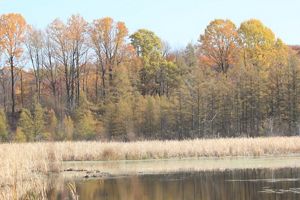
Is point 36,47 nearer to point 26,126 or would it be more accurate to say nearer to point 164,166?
point 26,126

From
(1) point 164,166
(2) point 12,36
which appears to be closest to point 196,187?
(1) point 164,166

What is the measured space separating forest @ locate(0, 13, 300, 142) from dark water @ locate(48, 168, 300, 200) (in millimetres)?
23778

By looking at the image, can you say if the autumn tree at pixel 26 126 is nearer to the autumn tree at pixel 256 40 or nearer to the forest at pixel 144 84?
the forest at pixel 144 84

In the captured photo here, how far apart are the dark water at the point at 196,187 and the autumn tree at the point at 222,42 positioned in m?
39.3

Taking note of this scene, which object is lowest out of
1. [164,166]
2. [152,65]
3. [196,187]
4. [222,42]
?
[196,187]

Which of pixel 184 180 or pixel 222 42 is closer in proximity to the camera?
pixel 184 180

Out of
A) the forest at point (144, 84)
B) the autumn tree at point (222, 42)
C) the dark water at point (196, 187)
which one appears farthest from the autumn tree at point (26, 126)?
the dark water at point (196, 187)

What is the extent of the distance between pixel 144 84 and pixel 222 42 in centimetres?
988

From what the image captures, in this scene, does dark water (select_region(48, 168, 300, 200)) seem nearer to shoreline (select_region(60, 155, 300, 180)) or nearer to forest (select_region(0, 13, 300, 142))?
shoreline (select_region(60, 155, 300, 180))

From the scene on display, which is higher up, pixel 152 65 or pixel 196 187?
pixel 152 65

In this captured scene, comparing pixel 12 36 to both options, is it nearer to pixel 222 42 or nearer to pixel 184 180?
pixel 222 42

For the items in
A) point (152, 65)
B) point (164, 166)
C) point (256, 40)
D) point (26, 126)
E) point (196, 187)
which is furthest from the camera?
point (152, 65)

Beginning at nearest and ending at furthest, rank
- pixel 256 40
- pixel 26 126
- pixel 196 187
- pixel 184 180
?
pixel 196 187, pixel 184 180, pixel 26 126, pixel 256 40

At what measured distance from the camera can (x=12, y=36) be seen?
57469mm
